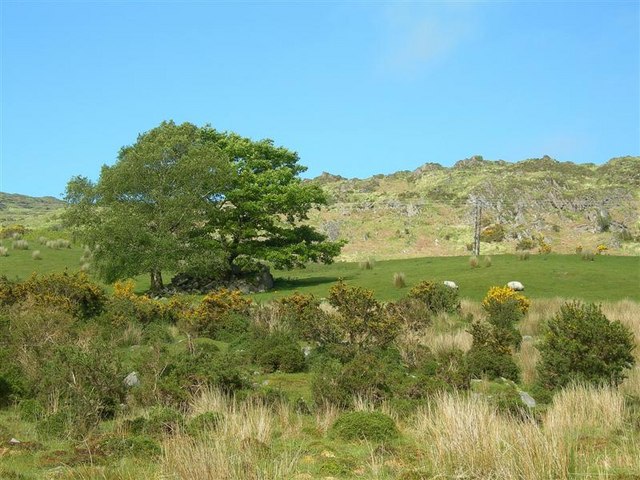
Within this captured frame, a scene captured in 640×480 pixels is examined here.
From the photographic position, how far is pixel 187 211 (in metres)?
Answer: 37.4

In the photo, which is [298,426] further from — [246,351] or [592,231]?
[592,231]

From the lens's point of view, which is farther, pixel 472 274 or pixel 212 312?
pixel 472 274

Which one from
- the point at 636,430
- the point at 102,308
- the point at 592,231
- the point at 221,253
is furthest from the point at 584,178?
the point at 636,430

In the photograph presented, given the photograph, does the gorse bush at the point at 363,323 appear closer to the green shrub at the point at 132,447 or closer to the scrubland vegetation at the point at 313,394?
the scrubland vegetation at the point at 313,394

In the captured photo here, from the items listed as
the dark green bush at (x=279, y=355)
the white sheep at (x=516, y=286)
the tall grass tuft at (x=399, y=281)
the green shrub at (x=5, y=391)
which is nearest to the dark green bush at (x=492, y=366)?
the dark green bush at (x=279, y=355)

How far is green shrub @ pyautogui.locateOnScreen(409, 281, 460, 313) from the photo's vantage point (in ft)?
82.3

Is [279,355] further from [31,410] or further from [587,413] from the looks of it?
[587,413]

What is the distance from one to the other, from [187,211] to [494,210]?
168ft

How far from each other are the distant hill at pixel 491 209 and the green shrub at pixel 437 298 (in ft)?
→ 118

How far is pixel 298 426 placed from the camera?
33.0 ft

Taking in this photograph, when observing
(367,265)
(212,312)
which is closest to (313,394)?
(212,312)

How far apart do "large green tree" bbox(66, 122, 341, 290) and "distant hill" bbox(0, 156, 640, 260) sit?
74.5ft

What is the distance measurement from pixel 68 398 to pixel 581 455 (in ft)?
25.5

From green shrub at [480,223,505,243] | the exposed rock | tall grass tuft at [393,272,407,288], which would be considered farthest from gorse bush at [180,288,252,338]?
green shrub at [480,223,505,243]
